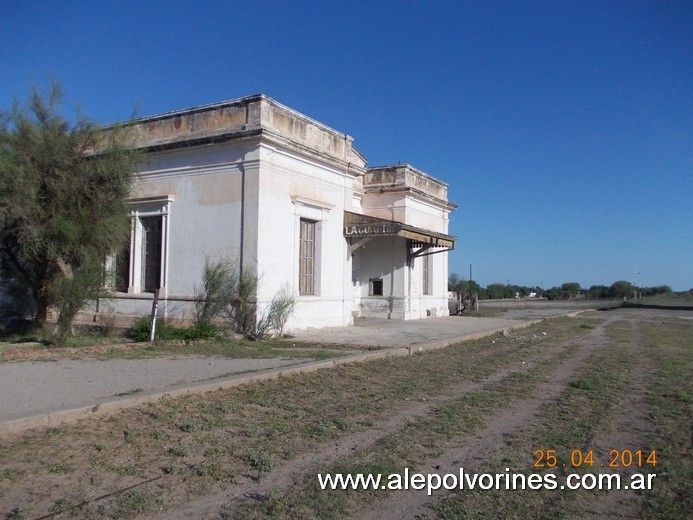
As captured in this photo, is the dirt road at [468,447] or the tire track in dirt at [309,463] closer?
the tire track in dirt at [309,463]

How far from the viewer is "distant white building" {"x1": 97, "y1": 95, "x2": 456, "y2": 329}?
48.0 feet

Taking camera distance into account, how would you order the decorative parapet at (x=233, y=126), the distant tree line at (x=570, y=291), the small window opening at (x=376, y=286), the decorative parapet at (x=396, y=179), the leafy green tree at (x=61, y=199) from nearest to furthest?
the leafy green tree at (x=61, y=199) → the decorative parapet at (x=233, y=126) → the small window opening at (x=376, y=286) → the decorative parapet at (x=396, y=179) → the distant tree line at (x=570, y=291)

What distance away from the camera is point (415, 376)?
30.8ft

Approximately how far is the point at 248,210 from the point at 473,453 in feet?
34.1

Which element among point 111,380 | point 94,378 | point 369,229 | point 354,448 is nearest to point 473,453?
point 354,448

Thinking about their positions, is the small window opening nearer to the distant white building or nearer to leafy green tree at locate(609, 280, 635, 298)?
the distant white building

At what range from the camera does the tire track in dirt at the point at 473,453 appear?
4035 mm

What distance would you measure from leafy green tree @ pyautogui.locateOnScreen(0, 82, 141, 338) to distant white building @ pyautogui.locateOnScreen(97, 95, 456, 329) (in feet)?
6.31

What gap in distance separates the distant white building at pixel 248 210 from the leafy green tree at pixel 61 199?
192cm

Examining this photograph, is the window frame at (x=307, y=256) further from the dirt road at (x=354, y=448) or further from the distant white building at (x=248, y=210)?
the dirt road at (x=354, y=448)

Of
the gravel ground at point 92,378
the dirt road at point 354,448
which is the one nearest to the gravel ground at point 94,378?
the gravel ground at point 92,378

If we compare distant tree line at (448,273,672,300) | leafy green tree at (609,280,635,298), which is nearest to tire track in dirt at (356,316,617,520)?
distant tree line at (448,273,672,300)

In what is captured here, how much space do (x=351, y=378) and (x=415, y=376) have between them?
3.82 feet

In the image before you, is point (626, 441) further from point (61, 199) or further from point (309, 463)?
point (61, 199)
